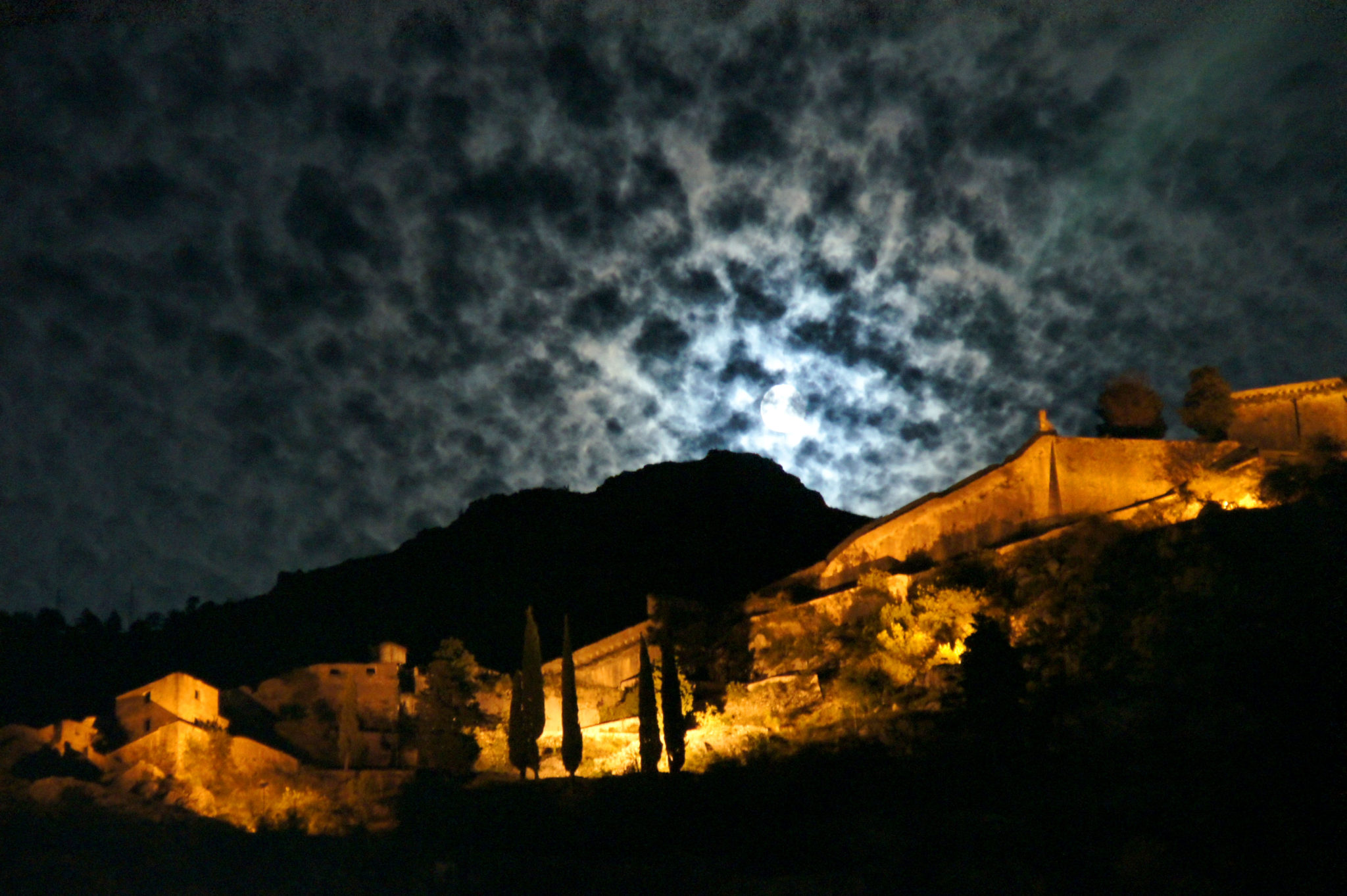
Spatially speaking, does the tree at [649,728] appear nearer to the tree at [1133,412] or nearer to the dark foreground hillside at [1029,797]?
the dark foreground hillside at [1029,797]

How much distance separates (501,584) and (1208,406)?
54.3 meters

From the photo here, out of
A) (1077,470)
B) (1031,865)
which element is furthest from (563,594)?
(1031,865)

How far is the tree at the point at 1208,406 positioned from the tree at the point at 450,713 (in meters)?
29.6

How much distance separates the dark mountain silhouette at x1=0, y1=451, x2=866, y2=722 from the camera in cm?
6325

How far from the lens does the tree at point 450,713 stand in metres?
40.9

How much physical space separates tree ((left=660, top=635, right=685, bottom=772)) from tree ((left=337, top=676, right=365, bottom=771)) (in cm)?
1396

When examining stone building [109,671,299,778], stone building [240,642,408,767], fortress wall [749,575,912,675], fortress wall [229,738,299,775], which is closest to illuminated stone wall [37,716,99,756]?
stone building [109,671,299,778]

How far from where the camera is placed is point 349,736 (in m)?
41.5

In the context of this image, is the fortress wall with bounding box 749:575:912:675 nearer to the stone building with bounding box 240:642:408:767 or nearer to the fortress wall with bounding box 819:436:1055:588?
the fortress wall with bounding box 819:436:1055:588

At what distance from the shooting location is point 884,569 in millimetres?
37594

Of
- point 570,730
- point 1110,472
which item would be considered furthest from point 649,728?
point 1110,472

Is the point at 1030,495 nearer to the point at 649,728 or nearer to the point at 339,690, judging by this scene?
the point at 649,728

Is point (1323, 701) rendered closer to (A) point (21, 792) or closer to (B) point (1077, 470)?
(B) point (1077, 470)

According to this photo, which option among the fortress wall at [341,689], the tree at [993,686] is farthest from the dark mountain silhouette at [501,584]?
the tree at [993,686]
